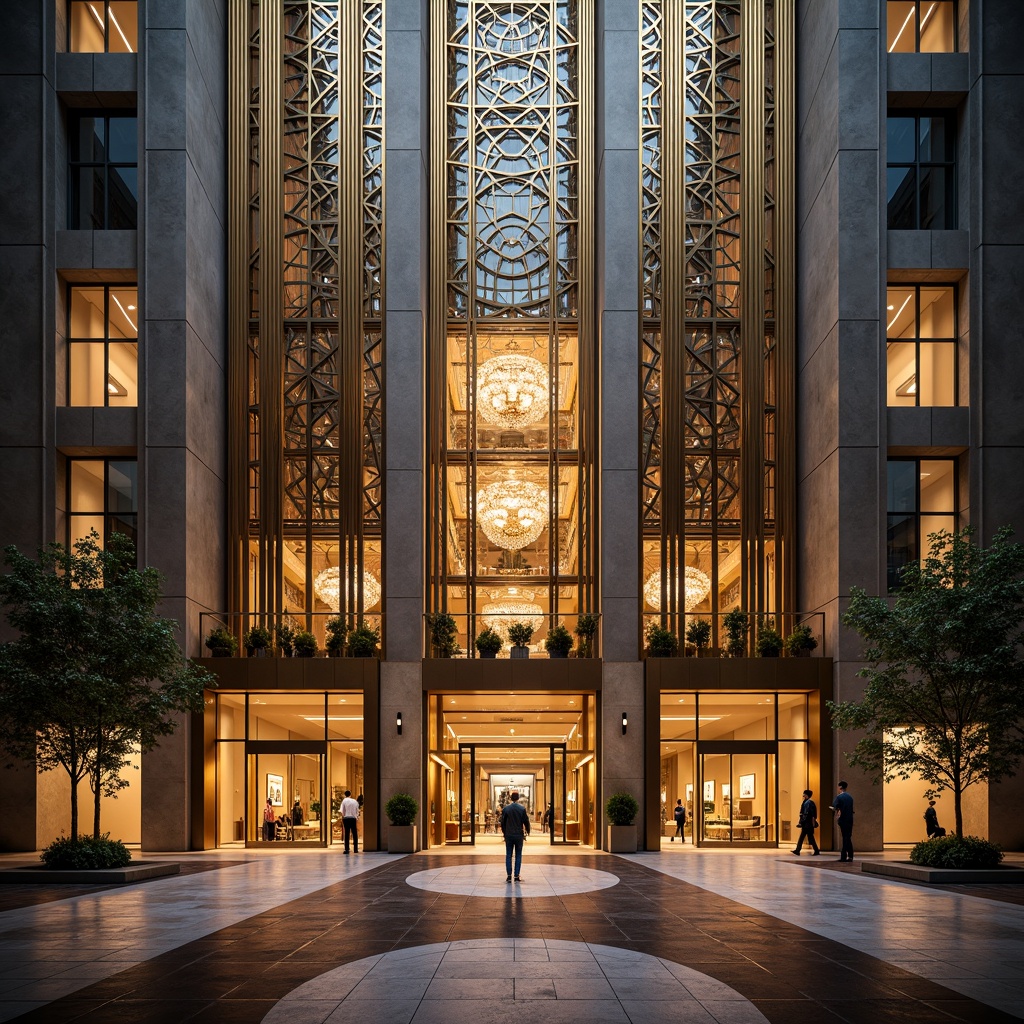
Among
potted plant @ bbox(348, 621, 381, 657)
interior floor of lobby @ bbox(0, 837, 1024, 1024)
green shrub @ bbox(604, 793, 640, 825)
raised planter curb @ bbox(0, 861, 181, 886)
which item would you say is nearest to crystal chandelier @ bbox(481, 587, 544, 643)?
potted plant @ bbox(348, 621, 381, 657)

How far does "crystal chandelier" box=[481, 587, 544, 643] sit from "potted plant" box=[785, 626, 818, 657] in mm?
6356

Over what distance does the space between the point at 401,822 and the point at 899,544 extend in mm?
13791

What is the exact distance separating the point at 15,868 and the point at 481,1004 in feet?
45.5


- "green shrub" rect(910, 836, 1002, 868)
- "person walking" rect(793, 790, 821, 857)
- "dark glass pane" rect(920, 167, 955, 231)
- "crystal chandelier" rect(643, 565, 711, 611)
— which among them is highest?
"dark glass pane" rect(920, 167, 955, 231)

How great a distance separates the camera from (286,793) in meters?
26.9

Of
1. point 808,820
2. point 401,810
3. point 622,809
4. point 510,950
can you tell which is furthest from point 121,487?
point 510,950

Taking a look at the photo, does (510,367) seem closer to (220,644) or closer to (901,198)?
(220,644)

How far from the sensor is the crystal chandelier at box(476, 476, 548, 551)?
2794 centimetres

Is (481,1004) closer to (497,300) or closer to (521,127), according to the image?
(497,300)

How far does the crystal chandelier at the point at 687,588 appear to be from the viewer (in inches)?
1083

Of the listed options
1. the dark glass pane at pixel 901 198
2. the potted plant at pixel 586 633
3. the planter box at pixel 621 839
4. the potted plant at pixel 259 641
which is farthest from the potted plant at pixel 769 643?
the potted plant at pixel 259 641

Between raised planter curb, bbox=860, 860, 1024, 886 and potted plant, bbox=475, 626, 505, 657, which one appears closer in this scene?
raised planter curb, bbox=860, 860, 1024, 886

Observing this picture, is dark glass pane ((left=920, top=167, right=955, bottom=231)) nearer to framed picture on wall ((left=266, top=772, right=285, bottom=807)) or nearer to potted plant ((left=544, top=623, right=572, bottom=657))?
potted plant ((left=544, top=623, right=572, bottom=657))

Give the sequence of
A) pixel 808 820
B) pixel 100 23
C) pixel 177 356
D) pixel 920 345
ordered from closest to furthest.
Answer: pixel 808 820, pixel 177 356, pixel 920 345, pixel 100 23
